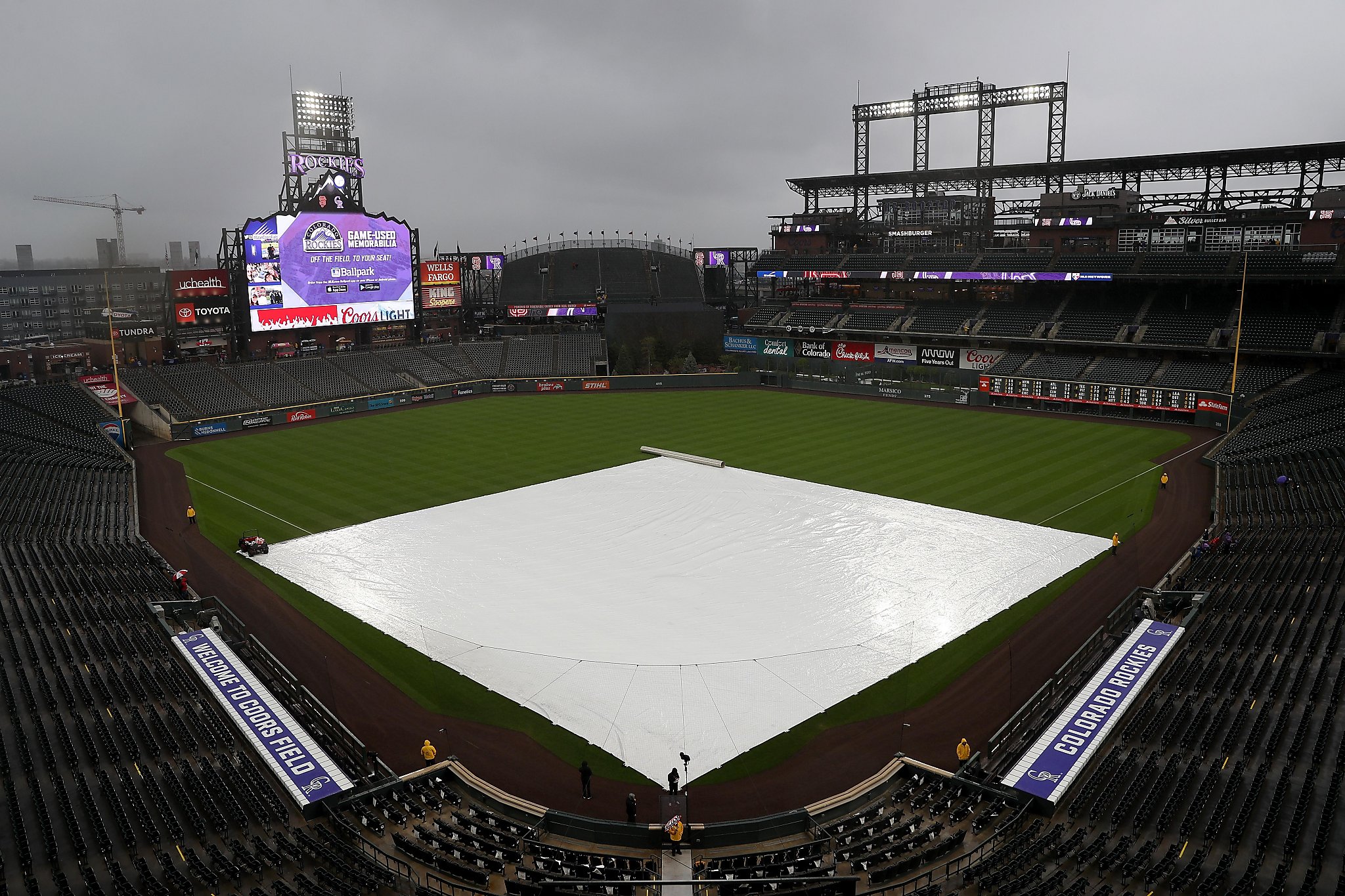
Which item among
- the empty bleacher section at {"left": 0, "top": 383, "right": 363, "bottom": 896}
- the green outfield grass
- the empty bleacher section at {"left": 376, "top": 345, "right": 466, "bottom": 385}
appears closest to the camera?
the empty bleacher section at {"left": 0, "top": 383, "right": 363, "bottom": 896}

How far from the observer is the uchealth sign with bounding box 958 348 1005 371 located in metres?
65.6

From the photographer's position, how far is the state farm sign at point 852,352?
73.8 metres

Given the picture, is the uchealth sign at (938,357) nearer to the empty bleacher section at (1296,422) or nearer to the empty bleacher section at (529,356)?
the empty bleacher section at (1296,422)

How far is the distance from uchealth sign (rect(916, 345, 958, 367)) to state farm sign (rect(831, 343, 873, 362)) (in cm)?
445

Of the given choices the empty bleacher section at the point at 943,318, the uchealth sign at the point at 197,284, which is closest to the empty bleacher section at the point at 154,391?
the uchealth sign at the point at 197,284

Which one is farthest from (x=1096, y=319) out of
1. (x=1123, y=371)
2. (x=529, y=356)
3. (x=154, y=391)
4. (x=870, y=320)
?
(x=154, y=391)

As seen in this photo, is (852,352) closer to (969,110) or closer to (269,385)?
(969,110)

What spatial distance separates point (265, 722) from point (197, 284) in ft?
166

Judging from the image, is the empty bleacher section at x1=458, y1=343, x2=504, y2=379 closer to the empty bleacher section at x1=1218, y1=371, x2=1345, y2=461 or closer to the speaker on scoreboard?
the speaker on scoreboard

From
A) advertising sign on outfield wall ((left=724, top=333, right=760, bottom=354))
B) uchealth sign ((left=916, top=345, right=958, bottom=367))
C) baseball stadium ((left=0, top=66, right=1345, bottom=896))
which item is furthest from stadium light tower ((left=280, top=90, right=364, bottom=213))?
uchealth sign ((left=916, top=345, right=958, bottom=367))

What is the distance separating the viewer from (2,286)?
8775 cm

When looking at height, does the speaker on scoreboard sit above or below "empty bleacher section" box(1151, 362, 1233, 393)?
above

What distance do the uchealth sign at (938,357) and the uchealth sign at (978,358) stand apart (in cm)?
53

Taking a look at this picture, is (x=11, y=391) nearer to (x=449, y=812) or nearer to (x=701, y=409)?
(x=701, y=409)
